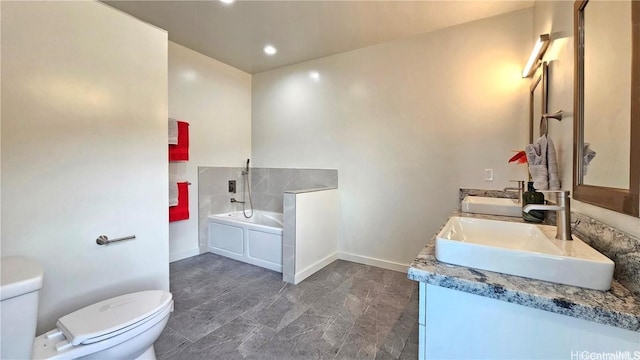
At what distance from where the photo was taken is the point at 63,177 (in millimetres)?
1455

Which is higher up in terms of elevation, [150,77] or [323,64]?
[323,64]

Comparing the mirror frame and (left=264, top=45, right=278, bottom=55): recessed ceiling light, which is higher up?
(left=264, top=45, right=278, bottom=55): recessed ceiling light

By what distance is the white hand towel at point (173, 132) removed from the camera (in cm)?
286

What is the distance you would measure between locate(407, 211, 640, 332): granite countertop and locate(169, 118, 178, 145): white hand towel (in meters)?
2.90

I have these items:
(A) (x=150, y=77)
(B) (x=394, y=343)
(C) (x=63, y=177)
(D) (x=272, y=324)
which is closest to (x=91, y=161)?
(C) (x=63, y=177)

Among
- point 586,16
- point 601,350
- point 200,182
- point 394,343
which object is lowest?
point 394,343

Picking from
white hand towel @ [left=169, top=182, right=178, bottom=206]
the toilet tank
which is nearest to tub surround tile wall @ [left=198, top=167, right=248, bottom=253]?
white hand towel @ [left=169, top=182, right=178, bottom=206]

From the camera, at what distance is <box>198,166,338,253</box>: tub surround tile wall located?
11.4 feet

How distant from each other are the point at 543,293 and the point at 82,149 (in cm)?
220

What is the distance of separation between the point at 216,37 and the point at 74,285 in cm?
266

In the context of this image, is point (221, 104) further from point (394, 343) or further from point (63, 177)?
point (394, 343)

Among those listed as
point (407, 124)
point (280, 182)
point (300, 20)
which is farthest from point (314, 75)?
point (280, 182)

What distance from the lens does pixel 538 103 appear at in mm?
2008

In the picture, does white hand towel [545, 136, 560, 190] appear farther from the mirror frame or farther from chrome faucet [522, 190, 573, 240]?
chrome faucet [522, 190, 573, 240]
